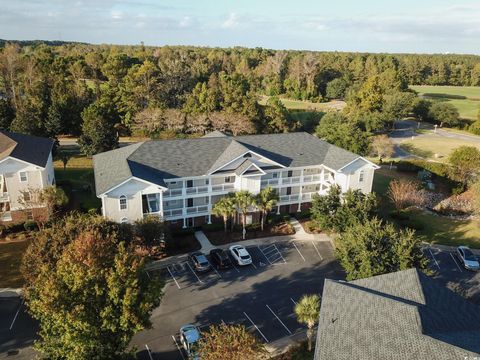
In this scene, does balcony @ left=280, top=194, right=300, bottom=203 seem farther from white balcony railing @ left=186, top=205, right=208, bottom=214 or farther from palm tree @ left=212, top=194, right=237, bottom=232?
white balcony railing @ left=186, top=205, right=208, bottom=214

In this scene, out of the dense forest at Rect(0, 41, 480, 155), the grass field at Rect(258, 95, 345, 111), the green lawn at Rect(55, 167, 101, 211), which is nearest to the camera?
the green lawn at Rect(55, 167, 101, 211)

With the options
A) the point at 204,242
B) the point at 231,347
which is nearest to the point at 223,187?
the point at 204,242

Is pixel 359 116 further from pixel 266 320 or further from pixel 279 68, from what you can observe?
pixel 266 320

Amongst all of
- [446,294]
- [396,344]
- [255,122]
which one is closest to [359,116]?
[255,122]

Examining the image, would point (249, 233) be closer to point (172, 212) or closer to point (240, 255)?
point (240, 255)

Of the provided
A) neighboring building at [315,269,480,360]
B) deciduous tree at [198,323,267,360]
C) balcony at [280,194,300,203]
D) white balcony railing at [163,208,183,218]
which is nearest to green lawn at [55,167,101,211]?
white balcony railing at [163,208,183,218]

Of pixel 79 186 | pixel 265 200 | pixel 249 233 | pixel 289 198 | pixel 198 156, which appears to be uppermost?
pixel 198 156
